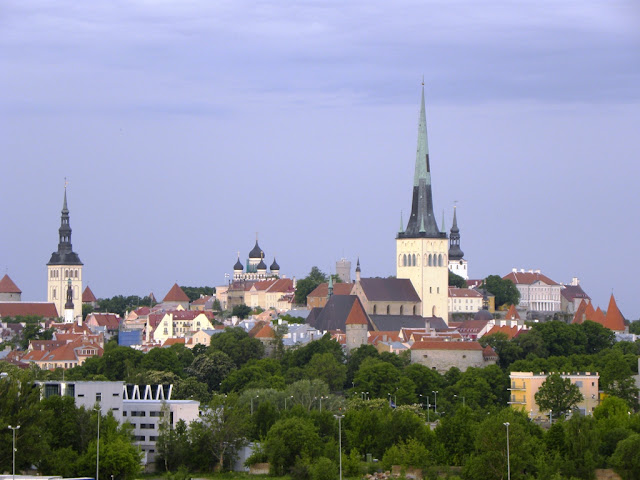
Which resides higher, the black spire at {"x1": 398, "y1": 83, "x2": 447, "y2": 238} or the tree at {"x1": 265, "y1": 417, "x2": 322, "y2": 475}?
the black spire at {"x1": 398, "y1": 83, "x2": 447, "y2": 238}

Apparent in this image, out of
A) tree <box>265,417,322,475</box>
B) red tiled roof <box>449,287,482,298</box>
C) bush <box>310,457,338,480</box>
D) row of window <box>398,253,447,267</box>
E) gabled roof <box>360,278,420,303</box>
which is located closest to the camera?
bush <box>310,457,338,480</box>

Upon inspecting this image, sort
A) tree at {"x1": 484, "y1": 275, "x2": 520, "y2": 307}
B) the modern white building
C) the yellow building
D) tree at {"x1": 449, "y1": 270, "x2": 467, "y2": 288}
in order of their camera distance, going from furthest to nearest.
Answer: tree at {"x1": 484, "y1": 275, "x2": 520, "y2": 307} < tree at {"x1": 449, "y1": 270, "x2": 467, "y2": 288} < the yellow building < the modern white building

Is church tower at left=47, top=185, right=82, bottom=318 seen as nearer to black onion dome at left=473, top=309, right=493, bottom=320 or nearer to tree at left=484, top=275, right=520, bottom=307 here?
tree at left=484, top=275, right=520, bottom=307

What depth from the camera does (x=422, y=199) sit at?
480 feet

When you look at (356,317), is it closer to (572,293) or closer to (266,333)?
(266,333)

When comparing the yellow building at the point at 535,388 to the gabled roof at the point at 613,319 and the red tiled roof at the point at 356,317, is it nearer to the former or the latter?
the red tiled roof at the point at 356,317

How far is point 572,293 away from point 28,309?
197 ft

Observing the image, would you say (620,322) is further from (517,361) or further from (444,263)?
(517,361)

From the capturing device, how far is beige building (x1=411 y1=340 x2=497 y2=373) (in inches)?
4589

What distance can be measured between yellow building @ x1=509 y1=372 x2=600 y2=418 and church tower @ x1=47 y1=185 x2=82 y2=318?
334ft

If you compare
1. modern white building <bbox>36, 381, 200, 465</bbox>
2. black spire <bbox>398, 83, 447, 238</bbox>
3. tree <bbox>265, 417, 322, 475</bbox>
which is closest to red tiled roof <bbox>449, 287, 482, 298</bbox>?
black spire <bbox>398, 83, 447, 238</bbox>

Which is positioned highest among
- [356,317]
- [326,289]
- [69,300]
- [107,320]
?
[326,289]

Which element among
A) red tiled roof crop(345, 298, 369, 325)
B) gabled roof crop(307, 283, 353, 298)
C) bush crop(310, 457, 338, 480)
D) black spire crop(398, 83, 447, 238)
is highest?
black spire crop(398, 83, 447, 238)

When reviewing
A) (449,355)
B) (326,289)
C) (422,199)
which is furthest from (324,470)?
(326,289)
